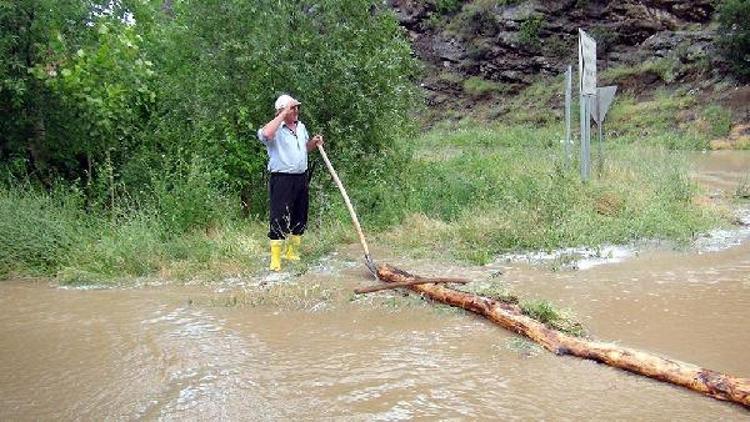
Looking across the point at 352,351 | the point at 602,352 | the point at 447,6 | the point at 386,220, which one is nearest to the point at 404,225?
the point at 386,220

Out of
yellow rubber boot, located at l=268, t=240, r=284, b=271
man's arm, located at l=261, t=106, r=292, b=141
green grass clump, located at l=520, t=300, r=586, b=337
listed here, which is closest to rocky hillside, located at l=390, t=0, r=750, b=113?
man's arm, located at l=261, t=106, r=292, b=141

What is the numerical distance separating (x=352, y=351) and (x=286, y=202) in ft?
9.42

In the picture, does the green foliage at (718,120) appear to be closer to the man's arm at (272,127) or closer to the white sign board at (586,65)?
the white sign board at (586,65)

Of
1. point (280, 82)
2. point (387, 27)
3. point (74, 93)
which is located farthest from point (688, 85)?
point (74, 93)

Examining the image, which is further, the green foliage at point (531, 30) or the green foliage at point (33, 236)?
the green foliage at point (531, 30)

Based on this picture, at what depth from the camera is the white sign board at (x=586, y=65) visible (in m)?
11.0

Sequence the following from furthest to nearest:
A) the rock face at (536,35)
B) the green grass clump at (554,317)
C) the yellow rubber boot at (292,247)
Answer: the rock face at (536,35), the yellow rubber boot at (292,247), the green grass clump at (554,317)

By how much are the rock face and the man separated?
26.8 meters

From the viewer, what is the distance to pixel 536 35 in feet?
117

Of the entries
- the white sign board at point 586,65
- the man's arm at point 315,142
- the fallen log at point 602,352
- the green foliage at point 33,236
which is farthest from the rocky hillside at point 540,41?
the green foliage at point 33,236

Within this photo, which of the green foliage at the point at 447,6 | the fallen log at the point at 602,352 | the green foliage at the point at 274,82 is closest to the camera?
the fallen log at the point at 602,352

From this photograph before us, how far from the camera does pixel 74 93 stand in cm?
904

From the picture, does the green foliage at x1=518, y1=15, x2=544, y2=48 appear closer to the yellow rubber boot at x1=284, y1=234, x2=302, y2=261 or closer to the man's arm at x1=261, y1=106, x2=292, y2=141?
the yellow rubber boot at x1=284, y1=234, x2=302, y2=261

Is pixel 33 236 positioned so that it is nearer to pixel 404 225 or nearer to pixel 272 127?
pixel 272 127
